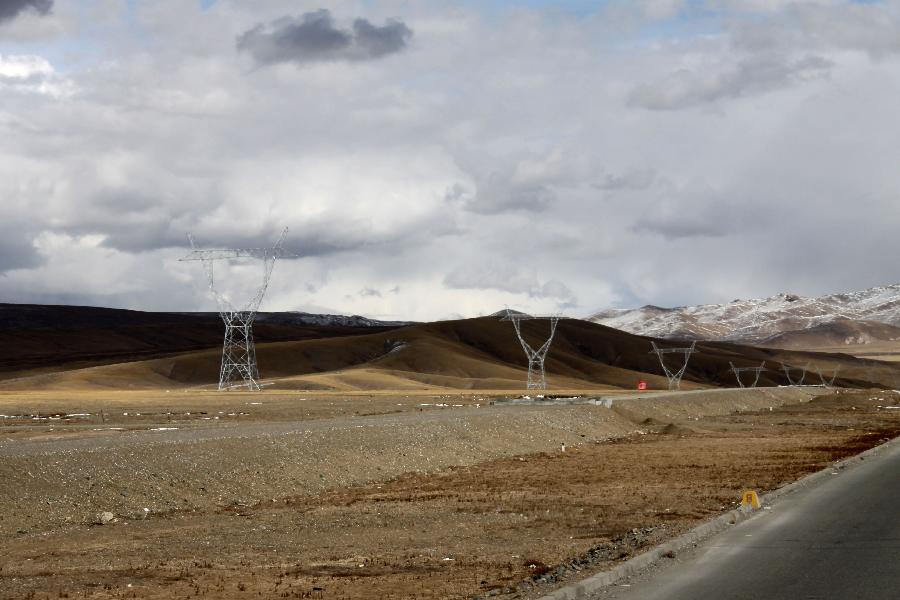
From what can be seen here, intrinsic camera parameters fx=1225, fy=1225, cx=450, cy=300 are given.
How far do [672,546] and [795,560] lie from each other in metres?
2.09

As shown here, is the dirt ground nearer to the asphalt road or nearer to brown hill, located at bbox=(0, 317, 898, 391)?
the asphalt road

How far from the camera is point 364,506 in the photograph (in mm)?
28125

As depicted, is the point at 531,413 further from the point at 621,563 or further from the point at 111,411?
the point at 621,563

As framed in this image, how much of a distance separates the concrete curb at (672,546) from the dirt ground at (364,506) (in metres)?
0.47

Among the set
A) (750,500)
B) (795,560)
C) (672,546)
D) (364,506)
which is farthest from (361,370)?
(795,560)

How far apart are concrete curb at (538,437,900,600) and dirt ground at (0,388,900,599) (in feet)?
1.53

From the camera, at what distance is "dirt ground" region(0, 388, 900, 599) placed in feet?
56.4

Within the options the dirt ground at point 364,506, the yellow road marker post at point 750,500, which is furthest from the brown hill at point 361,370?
the yellow road marker post at point 750,500

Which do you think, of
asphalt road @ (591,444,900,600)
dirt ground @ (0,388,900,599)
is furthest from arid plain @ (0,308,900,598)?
asphalt road @ (591,444,900,600)

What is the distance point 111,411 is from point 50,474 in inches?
1914

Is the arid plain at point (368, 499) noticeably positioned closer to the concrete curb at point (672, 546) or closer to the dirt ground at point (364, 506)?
the dirt ground at point (364, 506)

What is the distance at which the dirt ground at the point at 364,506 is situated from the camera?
1720 cm

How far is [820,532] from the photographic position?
808 inches

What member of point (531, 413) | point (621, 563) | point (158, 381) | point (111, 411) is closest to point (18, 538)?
point (621, 563)
